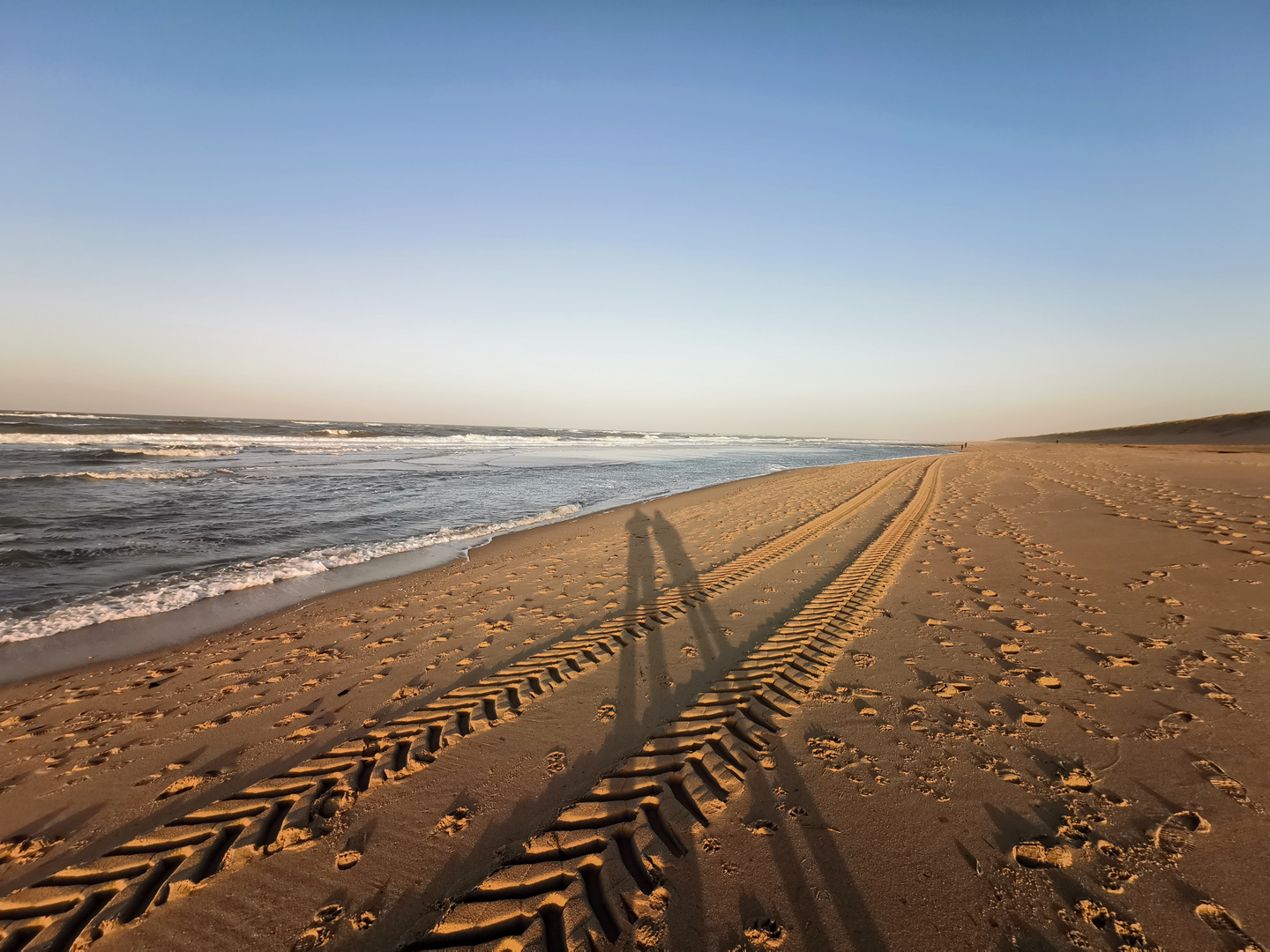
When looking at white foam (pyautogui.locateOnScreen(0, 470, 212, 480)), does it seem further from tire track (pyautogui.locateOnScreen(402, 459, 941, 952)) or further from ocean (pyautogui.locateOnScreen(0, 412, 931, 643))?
tire track (pyautogui.locateOnScreen(402, 459, 941, 952))

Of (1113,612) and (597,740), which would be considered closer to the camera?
(597,740)

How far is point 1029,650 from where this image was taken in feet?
14.8

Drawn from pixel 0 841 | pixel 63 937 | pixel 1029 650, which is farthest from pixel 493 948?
pixel 1029 650

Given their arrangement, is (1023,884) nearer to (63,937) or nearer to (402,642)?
(63,937)

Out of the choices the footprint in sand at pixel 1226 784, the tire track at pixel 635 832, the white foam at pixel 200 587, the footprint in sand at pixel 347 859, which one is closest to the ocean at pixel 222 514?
the white foam at pixel 200 587

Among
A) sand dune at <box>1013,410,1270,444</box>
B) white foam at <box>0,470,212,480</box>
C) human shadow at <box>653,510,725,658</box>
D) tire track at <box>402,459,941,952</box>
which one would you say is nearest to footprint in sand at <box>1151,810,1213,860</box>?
tire track at <box>402,459,941,952</box>

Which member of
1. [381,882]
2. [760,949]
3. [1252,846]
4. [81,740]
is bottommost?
[81,740]

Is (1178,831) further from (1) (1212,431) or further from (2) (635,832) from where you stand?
(1) (1212,431)

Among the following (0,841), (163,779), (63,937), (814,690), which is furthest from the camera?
(814,690)

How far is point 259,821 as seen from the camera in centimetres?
284

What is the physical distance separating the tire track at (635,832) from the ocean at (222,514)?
655cm

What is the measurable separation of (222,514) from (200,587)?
19.5 ft

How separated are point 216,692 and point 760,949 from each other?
198 inches

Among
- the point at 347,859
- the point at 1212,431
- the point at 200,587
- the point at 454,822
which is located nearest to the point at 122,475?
the point at 200,587
